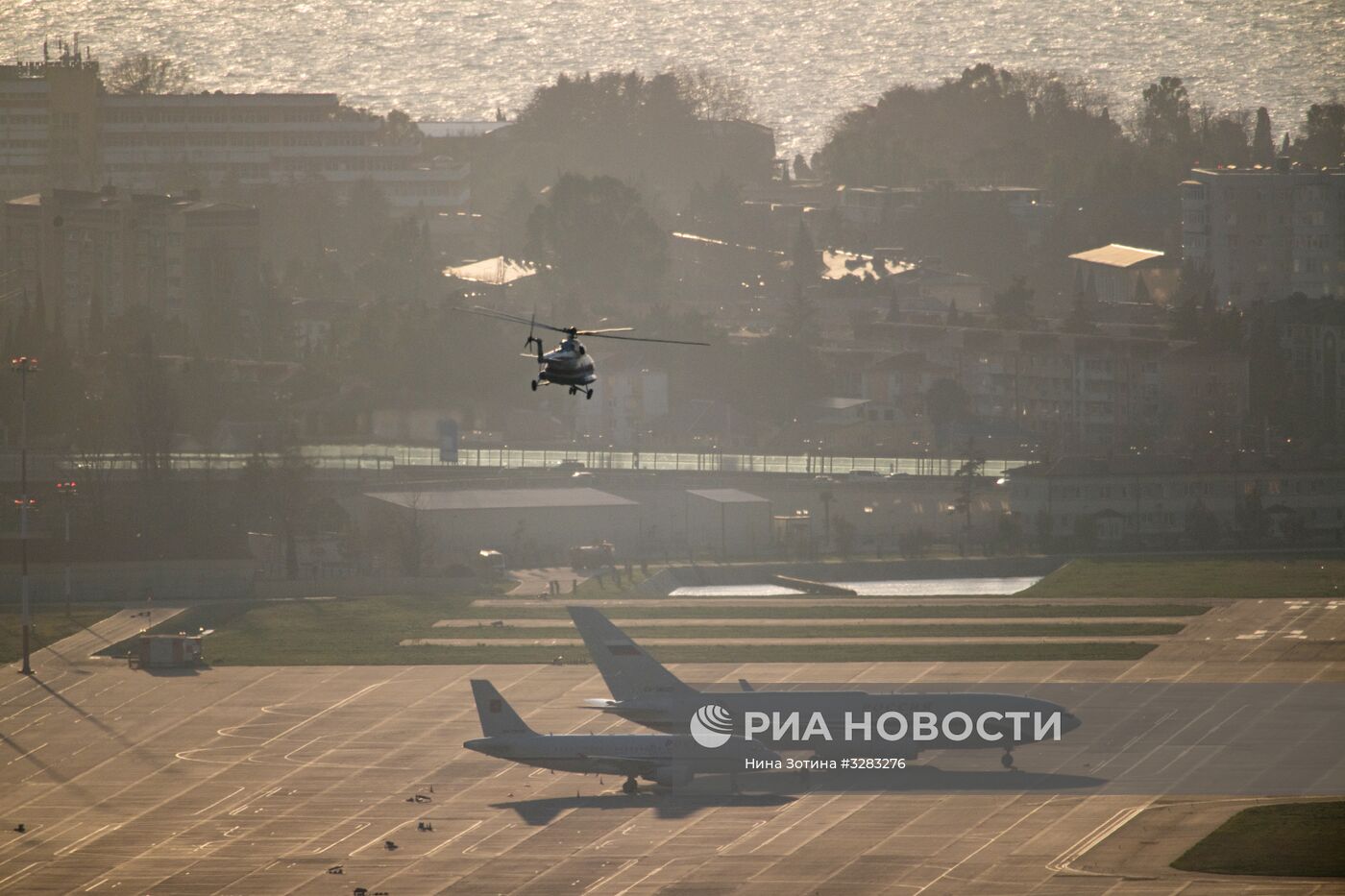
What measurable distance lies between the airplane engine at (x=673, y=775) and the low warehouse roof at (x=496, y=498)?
65.8 metres

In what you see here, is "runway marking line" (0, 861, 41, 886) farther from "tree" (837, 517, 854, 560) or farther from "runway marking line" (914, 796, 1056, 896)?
"tree" (837, 517, 854, 560)

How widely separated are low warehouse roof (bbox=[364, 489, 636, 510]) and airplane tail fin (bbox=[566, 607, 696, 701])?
58.8m

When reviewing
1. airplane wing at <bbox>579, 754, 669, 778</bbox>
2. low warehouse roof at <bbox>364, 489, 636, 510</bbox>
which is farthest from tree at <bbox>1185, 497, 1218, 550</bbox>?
airplane wing at <bbox>579, 754, 669, 778</bbox>

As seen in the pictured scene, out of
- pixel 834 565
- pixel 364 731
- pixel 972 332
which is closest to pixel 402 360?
pixel 972 332

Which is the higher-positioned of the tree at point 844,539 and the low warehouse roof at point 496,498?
the low warehouse roof at point 496,498

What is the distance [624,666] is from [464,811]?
→ 10433 mm

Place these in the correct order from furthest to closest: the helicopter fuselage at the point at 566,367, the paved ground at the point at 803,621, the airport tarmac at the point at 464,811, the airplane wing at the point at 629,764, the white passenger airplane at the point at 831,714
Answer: the paved ground at the point at 803,621 → the white passenger airplane at the point at 831,714 → the airplane wing at the point at 629,764 → the airport tarmac at the point at 464,811 → the helicopter fuselage at the point at 566,367

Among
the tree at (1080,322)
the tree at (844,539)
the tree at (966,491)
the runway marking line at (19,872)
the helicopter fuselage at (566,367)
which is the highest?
the tree at (1080,322)

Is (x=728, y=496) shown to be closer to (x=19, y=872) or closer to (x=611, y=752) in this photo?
(x=611, y=752)

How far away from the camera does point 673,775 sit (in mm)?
81062

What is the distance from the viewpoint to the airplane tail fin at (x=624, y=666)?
8619 cm

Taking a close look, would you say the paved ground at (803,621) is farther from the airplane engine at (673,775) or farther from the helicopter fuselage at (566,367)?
the helicopter fuselage at (566,367)

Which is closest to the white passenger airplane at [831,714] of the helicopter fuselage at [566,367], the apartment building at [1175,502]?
the helicopter fuselage at [566,367]

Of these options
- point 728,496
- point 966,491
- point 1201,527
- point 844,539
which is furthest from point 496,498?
point 1201,527
